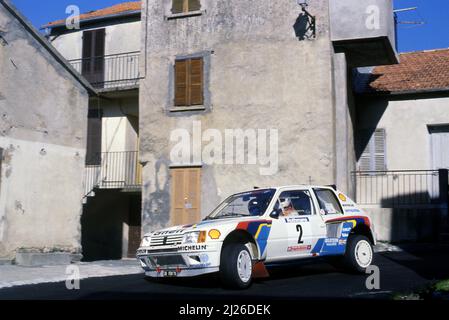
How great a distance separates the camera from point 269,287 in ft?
32.3

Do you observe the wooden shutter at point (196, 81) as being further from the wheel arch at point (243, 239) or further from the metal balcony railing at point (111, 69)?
the wheel arch at point (243, 239)

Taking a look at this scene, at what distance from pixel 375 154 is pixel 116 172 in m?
9.26

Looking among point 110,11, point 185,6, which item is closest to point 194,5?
point 185,6

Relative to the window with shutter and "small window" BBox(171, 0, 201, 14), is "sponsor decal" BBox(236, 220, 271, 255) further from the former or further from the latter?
the window with shutter

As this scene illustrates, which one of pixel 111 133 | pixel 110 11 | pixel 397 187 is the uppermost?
pixel 110 11

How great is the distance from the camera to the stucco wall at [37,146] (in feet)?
48.5

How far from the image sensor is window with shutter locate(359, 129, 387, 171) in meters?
20.8

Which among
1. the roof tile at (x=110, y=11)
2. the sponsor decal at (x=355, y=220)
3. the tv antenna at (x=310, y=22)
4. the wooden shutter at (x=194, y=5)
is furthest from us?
the roof tile at (x=110, y=11)

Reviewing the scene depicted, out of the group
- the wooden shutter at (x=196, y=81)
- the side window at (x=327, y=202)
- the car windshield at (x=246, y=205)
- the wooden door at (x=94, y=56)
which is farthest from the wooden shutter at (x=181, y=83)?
the side window at (x=327, y=202)

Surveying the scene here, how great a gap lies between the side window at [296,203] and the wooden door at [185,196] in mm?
A: 7661

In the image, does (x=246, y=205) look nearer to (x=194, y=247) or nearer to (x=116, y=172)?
(x=194, y=247)

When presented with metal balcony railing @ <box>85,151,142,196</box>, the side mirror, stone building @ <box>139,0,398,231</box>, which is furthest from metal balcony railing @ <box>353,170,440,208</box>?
the side mirror

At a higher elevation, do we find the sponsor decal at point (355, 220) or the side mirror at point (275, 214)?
the side mirror at point (275, 214)
